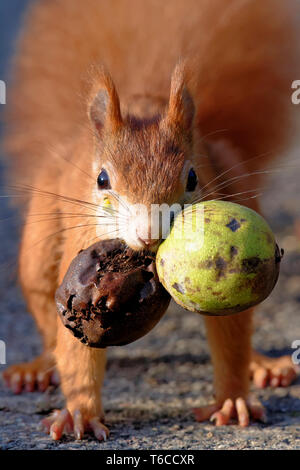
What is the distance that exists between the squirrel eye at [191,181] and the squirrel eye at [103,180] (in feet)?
0.95

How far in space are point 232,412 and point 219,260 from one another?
1.29 m

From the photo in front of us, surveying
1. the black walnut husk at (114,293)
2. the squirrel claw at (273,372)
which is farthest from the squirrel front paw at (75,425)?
the squirrel claw at (273,372)

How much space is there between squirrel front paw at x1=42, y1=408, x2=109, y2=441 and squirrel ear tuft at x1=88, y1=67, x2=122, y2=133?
1170mm

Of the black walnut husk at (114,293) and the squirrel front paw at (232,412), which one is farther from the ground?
the black walnut husk at (114,293)

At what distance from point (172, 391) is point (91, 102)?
4.93 feet

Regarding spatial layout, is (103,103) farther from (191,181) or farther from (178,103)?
(191,181)

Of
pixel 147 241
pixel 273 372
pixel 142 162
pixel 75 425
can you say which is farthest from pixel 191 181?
pixel 273 372

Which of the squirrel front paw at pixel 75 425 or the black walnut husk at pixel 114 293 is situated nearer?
the black walnut husk at pixel 114 293

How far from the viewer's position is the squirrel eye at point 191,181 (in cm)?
254

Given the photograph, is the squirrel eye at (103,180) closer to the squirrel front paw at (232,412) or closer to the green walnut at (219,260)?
the green walnut at (219,260)

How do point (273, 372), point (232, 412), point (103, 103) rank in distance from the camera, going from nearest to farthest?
point (103, 103), point (232, 412), point (273, 372)

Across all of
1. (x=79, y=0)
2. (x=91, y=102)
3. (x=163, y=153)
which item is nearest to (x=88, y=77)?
(x=91, y=102)

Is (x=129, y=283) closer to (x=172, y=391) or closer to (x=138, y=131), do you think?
(x=138, y=131)

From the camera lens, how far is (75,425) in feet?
9.09
